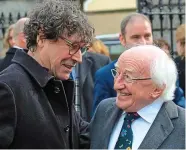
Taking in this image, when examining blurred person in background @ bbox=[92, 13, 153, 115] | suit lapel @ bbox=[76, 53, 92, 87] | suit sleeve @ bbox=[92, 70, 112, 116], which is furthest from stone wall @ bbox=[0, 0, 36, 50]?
suit sleeve @ bbox=[92, 70, 112, 116]

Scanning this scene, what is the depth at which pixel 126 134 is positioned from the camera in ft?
10.5

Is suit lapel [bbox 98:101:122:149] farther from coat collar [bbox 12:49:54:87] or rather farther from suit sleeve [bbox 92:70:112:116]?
suit sleeve [bbox 92:70:112:116]

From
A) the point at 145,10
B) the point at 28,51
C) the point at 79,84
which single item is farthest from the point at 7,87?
the point at 145,10

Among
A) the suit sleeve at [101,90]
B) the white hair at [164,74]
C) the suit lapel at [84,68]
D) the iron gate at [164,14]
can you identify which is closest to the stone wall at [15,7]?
the iron gate at [164,14]

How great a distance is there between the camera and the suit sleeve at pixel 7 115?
116 inches

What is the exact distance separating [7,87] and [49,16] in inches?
18.8

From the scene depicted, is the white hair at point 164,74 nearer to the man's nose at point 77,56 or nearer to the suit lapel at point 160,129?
the suit lapel at point 160,129

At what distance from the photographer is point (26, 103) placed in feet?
9.93

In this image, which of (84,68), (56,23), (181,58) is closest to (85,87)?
(84,68)

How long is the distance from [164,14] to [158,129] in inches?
253

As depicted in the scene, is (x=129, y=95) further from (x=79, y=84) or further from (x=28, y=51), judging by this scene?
(x=79, y=84)

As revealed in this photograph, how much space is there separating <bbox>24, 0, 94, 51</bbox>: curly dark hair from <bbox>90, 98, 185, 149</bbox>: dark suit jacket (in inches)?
19.1

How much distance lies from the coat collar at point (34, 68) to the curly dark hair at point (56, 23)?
0.07 metres

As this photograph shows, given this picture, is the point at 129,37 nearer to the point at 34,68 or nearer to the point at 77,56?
the point at 77,56
